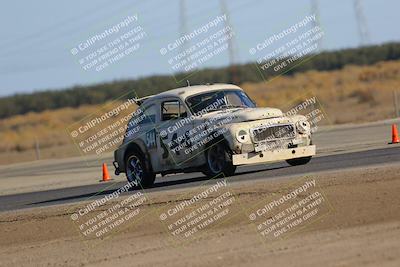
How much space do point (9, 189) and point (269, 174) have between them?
11.1 meters

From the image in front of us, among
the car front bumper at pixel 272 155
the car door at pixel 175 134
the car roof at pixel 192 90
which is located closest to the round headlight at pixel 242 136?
the car front bumper at pixel 272 155

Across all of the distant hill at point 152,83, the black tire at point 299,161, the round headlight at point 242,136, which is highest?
the round headlight at point 242,136

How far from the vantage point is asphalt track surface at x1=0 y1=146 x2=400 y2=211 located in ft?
63.7

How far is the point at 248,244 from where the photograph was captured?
11.9m

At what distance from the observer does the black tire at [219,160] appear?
1908 cm

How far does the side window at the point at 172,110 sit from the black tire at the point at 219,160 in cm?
120

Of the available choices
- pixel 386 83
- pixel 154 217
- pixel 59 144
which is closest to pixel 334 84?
pixel 386 83

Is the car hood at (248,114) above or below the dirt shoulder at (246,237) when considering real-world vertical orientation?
below

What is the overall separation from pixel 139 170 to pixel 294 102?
4417 centimetres

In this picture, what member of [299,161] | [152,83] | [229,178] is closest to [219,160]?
[229,178]

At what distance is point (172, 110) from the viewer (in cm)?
2055

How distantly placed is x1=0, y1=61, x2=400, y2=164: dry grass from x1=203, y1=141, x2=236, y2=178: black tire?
23.2 meters

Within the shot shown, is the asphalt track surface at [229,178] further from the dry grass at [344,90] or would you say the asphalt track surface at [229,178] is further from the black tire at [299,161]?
the dry grass at [344,90]

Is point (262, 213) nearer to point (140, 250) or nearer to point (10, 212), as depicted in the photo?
point (140, 250)
